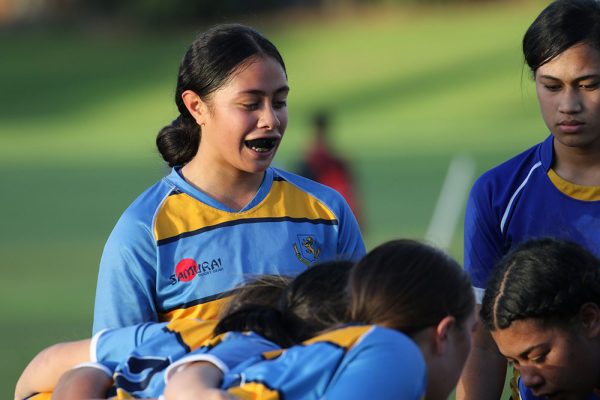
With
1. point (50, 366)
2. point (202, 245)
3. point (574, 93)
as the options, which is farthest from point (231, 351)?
point (574, 93)

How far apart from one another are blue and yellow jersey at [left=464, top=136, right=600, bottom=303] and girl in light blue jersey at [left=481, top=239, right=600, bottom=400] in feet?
1.89

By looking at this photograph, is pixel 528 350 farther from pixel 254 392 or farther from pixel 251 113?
pixel 251 113

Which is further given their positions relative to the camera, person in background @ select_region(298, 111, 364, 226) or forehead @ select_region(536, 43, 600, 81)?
person in background @ select_region(298, 111, 364, 226)

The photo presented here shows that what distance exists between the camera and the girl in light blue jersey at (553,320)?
3586 millimetres

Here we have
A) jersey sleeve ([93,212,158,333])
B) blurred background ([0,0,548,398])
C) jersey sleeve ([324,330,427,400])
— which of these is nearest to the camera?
jersey sleeve ([324,330,427,400])

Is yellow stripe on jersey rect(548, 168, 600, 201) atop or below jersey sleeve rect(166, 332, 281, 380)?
atop

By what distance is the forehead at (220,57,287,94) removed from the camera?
4.22 m

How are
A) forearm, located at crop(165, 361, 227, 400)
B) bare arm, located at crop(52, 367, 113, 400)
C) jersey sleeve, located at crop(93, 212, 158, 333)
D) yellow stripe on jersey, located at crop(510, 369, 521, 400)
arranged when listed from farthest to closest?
yellow stripe on jersey, located at crop(510, 369, 521, 400) < jersey sleeve, located at crop(93, 212, 158, 333) < bare arm, located at crop(52, 367, 113, 400) < forearm, located at crop(165, 361, 227, 400)

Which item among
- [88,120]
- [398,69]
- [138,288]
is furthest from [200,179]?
[398,69]

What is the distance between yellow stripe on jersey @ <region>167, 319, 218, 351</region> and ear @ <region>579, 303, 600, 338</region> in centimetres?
114

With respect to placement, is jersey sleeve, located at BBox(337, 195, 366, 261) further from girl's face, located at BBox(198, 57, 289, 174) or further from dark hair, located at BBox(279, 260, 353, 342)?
dark hair, located at BBox(279, 260, 353, 342)

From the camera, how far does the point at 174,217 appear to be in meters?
4.20

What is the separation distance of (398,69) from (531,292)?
3937 centimetres

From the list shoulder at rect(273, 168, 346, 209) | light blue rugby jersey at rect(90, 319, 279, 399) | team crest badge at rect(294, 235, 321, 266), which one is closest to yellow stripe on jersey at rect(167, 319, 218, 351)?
light blue rugby jersey at rect(90, 319, 279, 399)
